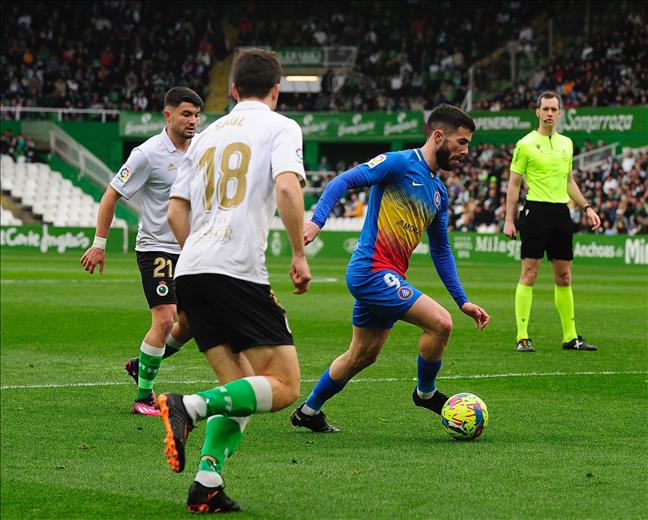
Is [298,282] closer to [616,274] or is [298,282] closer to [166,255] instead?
[166,255]

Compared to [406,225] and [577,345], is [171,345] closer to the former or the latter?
[406,225]

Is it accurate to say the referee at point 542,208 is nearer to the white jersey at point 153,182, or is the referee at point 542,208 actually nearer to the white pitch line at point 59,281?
the white jersey at point 153,182

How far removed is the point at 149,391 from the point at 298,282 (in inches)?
154

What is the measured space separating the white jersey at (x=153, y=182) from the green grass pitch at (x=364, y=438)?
4.15ft

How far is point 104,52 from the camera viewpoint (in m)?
53.9

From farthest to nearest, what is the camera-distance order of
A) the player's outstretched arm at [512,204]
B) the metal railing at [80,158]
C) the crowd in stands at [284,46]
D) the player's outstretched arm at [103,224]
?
the crowd in stands at [284,46]
the metal railing at [80,158]
the player's outstretched arm at [512,204]
the player's outstretched arm at [103,224]

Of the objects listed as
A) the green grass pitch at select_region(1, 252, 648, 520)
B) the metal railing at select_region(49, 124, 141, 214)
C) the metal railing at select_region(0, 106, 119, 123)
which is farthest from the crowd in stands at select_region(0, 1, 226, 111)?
the green grass pitch at select_region(1, 252, 648, 520)

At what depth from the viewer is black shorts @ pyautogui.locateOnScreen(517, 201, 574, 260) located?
13.1 meters

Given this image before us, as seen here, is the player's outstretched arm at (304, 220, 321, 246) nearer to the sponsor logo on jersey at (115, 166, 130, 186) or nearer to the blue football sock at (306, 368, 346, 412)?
the blue football sock at (306, 368, 346, 412)

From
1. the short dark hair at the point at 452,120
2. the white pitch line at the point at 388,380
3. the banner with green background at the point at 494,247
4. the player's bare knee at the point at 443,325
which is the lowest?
the banner with green background at the point at 494,247

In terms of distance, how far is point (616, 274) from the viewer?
99.3 ft

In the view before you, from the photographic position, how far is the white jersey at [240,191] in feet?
18.5

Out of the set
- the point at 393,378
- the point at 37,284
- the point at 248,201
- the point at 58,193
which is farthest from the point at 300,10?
the point at 248,201

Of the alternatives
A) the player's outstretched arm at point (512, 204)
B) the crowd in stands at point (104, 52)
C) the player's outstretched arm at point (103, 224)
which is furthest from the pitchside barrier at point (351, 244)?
the player's outstretched arm at point (103, 224)
